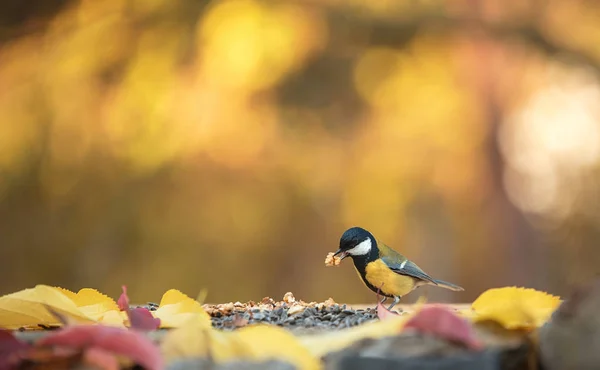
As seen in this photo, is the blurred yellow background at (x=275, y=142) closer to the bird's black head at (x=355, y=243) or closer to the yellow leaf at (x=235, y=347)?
the bird's black head at (x=355, y=243)

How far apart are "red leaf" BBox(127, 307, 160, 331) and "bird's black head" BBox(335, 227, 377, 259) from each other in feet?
1.98

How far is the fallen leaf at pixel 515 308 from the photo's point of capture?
26.0 inches

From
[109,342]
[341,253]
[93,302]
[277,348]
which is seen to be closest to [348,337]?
[277,348]

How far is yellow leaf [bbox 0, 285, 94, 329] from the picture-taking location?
666 mm

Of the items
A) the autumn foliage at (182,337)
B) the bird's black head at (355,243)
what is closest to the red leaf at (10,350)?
the autumn foliage at (182,337)

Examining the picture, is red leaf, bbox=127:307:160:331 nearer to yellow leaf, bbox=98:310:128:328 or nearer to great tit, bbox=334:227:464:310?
yellow leaf, bbox=98:310:128:328

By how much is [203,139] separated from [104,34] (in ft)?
2.06

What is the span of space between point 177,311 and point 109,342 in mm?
273

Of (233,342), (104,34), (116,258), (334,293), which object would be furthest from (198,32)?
(233,342)

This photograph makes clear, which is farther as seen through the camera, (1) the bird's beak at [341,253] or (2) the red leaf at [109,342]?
(1) the bird's beak at [341,253]

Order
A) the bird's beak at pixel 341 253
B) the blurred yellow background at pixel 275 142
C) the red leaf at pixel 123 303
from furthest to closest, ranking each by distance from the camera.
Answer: the blurred yellow background at pixel 275 142
the bird's beak at pixel 341 253
the red leaf at pixel 123 303

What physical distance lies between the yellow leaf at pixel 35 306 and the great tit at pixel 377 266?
67 centimetres

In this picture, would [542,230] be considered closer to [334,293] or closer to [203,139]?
[334,293]

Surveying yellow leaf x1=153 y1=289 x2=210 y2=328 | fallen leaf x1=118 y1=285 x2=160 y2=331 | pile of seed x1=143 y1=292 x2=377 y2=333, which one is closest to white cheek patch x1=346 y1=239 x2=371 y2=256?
pile of seed x1=143 y1=292 x2=377 y2=333
